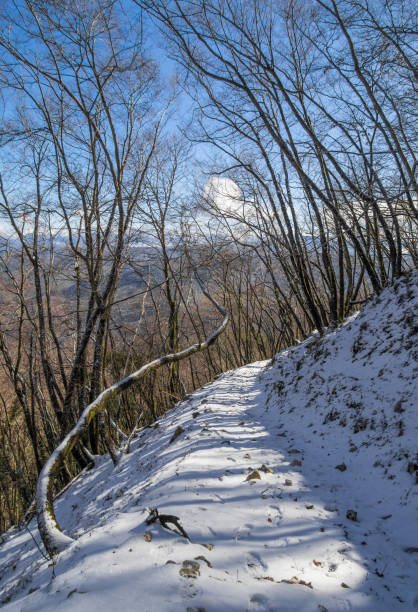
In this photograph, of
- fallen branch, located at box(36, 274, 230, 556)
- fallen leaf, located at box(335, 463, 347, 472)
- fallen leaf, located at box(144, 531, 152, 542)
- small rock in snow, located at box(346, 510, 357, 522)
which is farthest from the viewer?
fallen leaf, located at box(335, 463, 347, 472)

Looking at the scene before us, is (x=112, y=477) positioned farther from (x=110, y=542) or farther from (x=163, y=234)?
(x=163, y=234)

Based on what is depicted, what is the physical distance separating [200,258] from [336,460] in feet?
21.6

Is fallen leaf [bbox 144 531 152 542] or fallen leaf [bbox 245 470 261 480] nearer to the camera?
fallen leaf [bbox 144 531 152 542]

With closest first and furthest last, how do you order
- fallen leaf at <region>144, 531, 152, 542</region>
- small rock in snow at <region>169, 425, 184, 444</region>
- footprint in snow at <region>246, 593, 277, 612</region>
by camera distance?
footprint in snow at <region>246, 593, 277, 612</region> < fallen leaf at <region>144, 531, 152, 542</region> < small rock in snow at <region>169, 425, 184, 444</region>

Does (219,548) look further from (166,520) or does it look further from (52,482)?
(52,482)

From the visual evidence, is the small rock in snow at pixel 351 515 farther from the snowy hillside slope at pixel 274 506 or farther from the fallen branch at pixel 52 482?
the fallen branch at pixel 52 482

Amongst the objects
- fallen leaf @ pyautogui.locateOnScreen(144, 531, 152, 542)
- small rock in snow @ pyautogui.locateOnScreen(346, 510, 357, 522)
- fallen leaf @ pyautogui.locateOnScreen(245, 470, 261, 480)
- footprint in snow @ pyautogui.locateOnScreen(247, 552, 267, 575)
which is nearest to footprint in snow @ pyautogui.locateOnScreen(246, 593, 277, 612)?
footprint in snow @ pyautogui.locateOnScreen(247, 552, 267, 575)

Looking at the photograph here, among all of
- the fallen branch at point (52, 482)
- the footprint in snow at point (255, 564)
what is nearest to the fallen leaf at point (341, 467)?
the footprint in snow at point (255, 564)

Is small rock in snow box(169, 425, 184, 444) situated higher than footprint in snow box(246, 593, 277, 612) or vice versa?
footprint in snow box(246, 593, 277, 612)

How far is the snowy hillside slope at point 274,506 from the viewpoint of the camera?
1391mm

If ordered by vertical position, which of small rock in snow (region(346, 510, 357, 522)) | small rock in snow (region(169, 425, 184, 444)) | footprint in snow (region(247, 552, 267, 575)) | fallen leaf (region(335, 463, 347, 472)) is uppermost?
footprint in snow (region(247, 552, 267, 575))

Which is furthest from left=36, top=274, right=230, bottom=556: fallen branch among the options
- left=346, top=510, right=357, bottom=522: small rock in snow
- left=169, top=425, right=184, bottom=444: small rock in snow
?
left=346, top=510, right=357, bottom=522: small rock in snow

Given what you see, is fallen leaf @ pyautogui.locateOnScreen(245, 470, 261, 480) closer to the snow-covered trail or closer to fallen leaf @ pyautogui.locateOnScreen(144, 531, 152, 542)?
the snow-covered trail

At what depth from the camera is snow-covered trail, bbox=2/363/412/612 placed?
1329 mm
